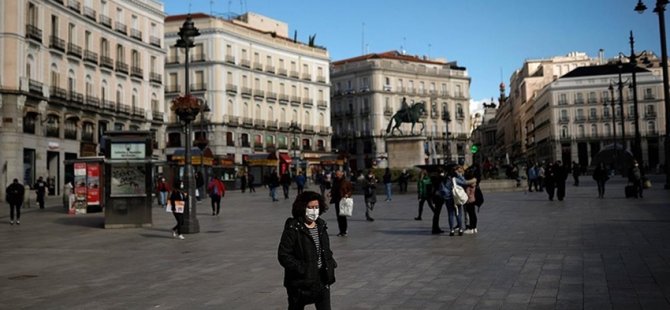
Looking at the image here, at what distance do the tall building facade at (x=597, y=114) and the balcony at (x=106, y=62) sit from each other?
218 ft

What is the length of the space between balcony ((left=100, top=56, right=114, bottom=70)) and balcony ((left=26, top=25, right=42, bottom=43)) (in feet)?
25.4

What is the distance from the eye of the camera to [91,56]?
154 ft

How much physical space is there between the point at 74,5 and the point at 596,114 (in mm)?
74759

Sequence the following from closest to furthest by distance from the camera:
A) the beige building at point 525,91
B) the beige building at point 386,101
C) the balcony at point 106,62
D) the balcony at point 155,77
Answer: the balcony at point 106,62
the balcony at point 155,77
the beige building at point 386,101
the beige building at point 525,91

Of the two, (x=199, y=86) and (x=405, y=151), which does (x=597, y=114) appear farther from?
(x=405, y=151)

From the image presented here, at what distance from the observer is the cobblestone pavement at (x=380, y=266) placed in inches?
298

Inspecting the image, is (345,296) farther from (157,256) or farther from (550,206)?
(550,206)

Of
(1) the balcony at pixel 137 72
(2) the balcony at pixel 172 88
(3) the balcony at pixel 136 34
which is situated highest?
(3) the balcony at pixel 136 34

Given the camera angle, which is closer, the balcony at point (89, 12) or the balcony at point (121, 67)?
the balcony at point (89, 12)

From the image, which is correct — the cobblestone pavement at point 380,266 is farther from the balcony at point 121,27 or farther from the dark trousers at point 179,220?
the balcony at point 121,27

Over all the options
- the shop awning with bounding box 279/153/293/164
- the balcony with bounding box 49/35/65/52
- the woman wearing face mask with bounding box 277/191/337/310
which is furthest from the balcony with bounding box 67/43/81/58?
the woman wearing face mask with bounding box 277/191/337/310

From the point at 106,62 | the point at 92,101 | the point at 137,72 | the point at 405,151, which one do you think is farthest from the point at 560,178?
the point at 137,72

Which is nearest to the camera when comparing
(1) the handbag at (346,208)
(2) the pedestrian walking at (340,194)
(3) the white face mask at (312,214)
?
(3) the white face mask at (312,214)

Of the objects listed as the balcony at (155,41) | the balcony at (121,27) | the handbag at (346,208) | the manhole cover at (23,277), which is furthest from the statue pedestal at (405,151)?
the manhole cover at (23,277)
